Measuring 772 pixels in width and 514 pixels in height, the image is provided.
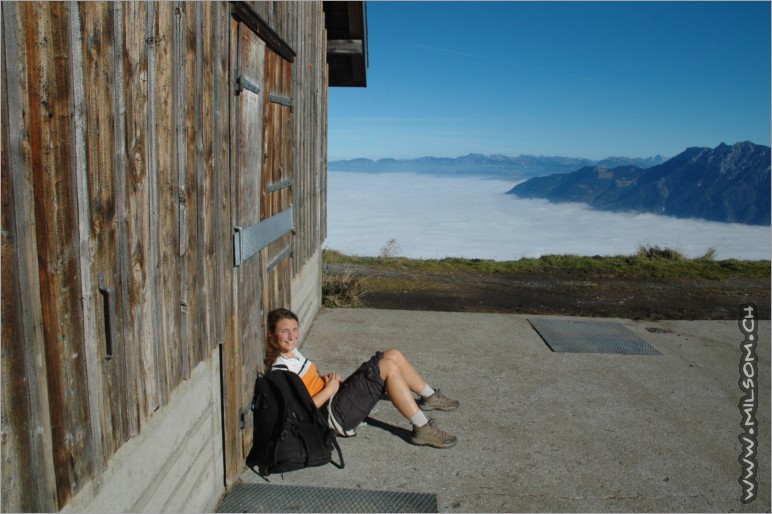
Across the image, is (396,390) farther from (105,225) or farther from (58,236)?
(58,236)

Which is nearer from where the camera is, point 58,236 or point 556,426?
point 58,236

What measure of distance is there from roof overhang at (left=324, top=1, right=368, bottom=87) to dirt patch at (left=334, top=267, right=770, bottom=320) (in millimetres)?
3229

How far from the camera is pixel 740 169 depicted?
616ft

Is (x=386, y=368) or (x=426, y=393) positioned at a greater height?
(x=386, y=368)

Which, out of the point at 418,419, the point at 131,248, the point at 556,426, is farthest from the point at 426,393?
the point at 131,248

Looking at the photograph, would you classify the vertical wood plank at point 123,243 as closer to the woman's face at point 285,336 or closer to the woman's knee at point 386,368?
the woman's face at point 285,336

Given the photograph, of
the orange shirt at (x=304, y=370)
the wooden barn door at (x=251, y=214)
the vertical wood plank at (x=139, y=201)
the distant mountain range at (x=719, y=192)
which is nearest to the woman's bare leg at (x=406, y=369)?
the orange shirt at (x=304, y=370)

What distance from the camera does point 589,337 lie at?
7.12m

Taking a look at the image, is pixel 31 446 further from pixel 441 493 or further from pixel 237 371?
pixel 441 493

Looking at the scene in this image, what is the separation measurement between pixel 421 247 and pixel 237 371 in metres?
89.2

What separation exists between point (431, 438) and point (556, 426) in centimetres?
103

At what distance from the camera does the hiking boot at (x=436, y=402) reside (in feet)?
16.1

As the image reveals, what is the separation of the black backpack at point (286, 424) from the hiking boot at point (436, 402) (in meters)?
1.20

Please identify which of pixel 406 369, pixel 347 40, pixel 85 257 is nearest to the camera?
pixel 85 257
